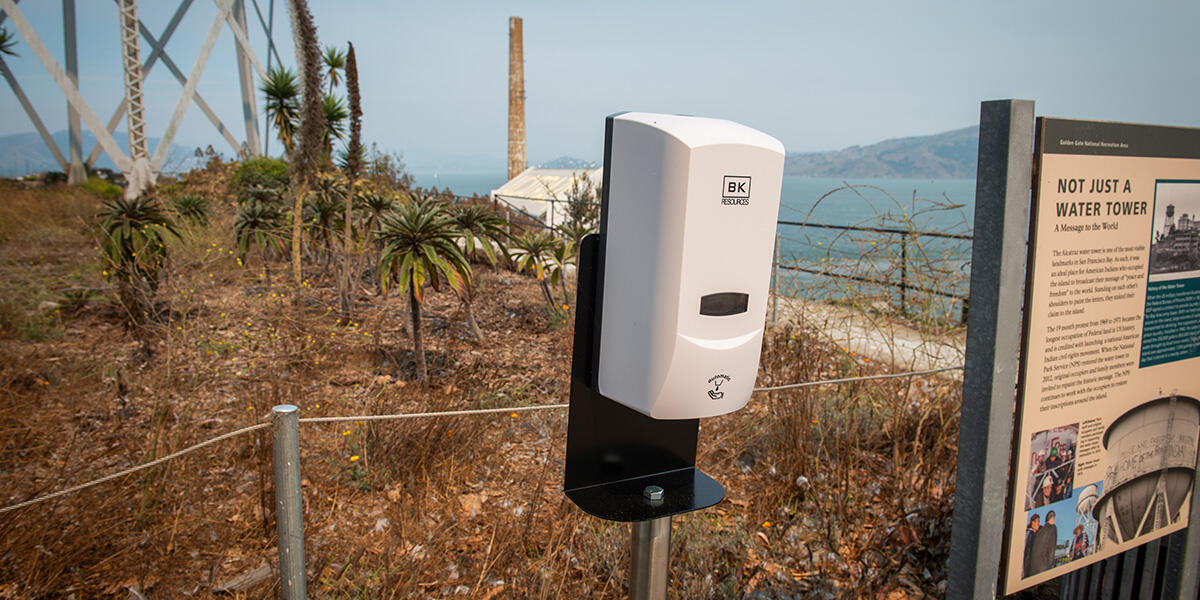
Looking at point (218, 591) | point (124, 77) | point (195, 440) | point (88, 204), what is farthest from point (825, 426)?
point (124, 77)

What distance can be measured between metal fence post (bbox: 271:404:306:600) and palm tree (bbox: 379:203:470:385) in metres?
3.13

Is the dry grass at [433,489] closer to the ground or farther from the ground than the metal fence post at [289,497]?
closer to the ground

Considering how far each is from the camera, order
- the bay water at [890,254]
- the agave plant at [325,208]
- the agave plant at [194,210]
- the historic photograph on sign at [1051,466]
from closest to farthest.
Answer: the historic photograph on sign at [1051,466], the bay water at [890,254], the agave plant at [194,210], the agave plant at [325,208]

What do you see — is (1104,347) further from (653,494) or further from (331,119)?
(331,119)

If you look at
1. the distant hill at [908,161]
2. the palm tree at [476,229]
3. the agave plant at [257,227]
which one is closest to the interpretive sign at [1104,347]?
the palm tree at [476,229]

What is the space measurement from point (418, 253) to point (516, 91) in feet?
47.1

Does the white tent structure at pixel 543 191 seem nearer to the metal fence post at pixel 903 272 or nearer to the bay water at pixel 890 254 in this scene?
the bay water at pixel 890 254

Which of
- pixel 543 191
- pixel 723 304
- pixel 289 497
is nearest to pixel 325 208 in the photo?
pixel 289 497

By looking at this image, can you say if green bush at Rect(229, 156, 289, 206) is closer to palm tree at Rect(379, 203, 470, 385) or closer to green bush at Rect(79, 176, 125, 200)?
green bush at Rect(79, 176, 125, 200)

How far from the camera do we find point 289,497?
1.50 m

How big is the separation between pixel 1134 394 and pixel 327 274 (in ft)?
27.7

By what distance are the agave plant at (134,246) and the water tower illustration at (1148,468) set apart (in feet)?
19.4

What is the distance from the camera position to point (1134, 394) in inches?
69.8

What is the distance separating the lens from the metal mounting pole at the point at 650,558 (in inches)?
57.9
